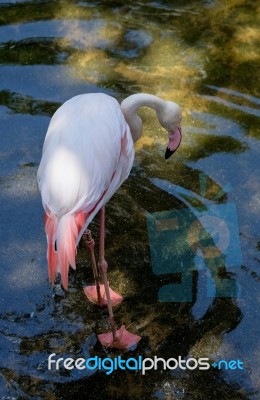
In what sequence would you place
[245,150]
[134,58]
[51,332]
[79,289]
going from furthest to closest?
[134,58] → [245,150] → [79,289] → [51,332]

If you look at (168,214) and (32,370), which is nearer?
(32,370)

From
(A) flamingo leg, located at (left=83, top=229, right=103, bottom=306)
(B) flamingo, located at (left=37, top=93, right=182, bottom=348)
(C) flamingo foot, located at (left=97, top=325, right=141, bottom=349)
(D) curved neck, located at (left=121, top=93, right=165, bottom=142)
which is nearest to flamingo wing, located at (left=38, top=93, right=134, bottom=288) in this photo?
(B) flamingo, located at (left=37, top=93, right=182, bottom=348)

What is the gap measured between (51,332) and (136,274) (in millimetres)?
516

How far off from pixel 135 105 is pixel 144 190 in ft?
1.96

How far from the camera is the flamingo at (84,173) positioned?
2.75 m

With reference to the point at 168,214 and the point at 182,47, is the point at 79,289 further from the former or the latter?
the point at 182,47

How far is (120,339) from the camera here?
3.03 metres

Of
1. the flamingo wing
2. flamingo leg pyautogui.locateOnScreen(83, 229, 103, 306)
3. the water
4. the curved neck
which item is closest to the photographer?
the flamingo wing

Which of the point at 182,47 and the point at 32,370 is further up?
the point at 182,47

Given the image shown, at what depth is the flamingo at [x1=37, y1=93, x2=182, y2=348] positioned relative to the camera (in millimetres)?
2750

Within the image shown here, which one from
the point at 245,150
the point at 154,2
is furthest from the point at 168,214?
the point at 154,2

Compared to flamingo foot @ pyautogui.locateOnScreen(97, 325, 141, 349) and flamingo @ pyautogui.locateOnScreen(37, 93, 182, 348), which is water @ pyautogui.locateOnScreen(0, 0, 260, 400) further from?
flamingo @ pyautogui.locateOnScreen(37, 93, 182, 348)

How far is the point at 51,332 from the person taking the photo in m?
3.11

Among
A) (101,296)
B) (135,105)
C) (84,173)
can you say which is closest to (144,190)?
(135,105)
